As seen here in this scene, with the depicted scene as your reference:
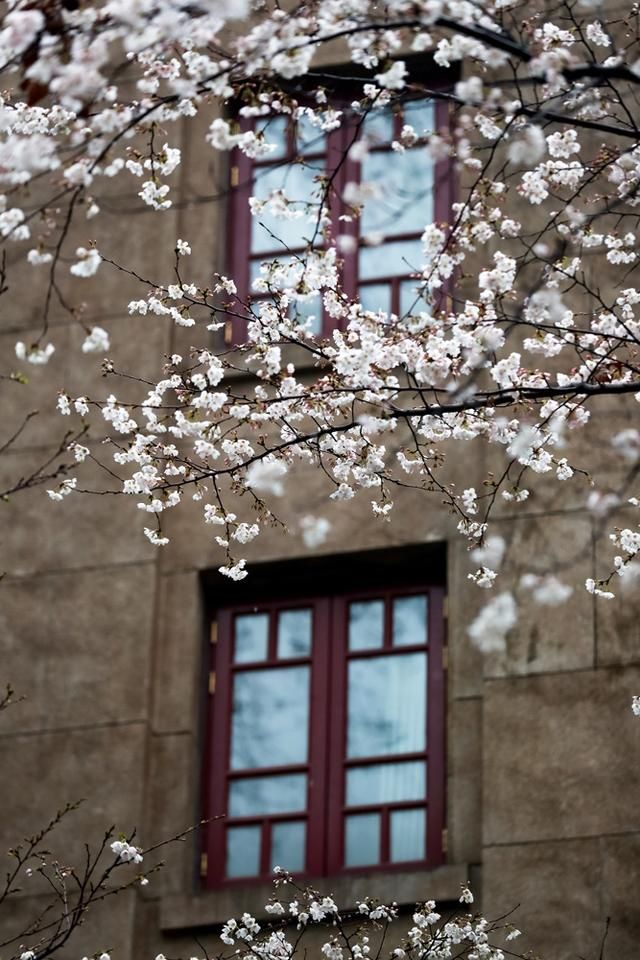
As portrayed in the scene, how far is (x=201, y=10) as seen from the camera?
34.1ft

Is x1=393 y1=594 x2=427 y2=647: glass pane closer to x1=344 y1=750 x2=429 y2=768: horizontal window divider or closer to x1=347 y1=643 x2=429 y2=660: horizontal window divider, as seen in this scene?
x1=347 y1=643 x2=429 y2=660: horizontal window divider

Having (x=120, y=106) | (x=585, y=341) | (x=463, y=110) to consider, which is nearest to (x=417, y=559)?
(x=585, y=341)

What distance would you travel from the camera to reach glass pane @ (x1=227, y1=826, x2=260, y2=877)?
15.8 m

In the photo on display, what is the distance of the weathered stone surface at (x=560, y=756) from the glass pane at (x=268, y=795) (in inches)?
61.4

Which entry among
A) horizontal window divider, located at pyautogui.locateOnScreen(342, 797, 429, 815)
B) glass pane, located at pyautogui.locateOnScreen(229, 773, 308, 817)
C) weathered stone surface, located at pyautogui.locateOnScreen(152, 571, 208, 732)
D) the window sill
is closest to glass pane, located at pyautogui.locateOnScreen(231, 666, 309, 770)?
glass pane, located at pyautogui.locateOnScreen(229, 773, 308, 817)

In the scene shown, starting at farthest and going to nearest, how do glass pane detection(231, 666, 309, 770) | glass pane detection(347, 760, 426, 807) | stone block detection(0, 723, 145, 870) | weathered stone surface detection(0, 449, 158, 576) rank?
weathered stone surface detection(0, 449, 158, 576) → glass pane detection(231, 666, 309, 770) → stone block detection(0, 723, 145, 870) → glass pane detection(347, 760, 426, 807)

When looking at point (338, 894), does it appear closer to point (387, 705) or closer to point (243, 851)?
point (243, 851)

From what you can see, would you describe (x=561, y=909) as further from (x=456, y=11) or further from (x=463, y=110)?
(x=456, y=11)

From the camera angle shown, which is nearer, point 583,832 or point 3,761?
point 583,832

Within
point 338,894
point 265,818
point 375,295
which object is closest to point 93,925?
point 265,818

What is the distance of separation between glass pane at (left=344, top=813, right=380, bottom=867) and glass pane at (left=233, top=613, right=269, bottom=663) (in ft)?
5.28

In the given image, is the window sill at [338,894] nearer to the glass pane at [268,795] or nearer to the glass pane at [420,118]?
the glass pane at [268,795]

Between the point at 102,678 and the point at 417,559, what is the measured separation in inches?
102

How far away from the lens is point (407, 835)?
15562mm
